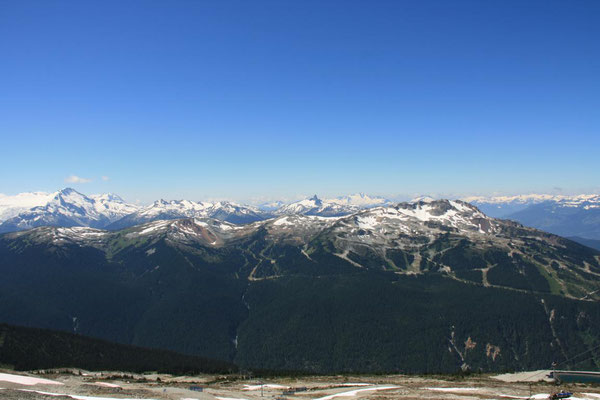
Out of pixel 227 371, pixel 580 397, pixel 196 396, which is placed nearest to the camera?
pixel 196 396

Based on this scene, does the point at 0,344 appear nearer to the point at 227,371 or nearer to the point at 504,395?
the point at 227,371

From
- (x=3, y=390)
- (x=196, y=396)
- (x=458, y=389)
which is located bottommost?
(x=458, y=389)

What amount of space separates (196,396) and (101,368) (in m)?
101

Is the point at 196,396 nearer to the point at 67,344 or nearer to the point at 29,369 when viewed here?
the point at 29,369

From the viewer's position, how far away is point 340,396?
86812 millimetres

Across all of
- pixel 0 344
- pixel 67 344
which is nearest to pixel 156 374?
pixel 67 344

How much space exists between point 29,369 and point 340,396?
127097 millimetres

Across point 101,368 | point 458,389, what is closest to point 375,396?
point 458,389

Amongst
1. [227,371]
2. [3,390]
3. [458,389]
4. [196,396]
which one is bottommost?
[227,371]

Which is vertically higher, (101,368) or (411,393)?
(411,393)

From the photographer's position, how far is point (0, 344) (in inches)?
6196

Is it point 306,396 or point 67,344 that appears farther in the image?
point 67,344

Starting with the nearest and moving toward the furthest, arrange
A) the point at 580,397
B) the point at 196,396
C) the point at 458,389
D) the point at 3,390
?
the point at 3,390 → the point at 196,396 → the point at 580,397 → the point at 458,389

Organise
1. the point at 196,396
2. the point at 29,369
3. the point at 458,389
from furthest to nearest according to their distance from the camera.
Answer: the point at 29,369 < the point at 458,389 < the point at 196,396
